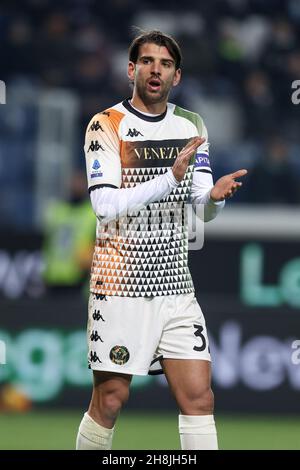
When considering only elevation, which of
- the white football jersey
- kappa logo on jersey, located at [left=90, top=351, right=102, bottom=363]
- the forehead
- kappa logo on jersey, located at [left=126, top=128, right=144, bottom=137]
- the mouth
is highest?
the forehead

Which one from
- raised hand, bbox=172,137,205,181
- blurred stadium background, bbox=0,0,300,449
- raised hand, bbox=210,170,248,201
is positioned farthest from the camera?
blurred stadium background, bbox=0,0,300,449

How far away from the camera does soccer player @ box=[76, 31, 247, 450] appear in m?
5.77

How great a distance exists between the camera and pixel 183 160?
560 cm

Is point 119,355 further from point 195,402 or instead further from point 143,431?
point 143,431

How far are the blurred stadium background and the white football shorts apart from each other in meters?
Result: 2.73

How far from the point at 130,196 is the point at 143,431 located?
13.6 ft

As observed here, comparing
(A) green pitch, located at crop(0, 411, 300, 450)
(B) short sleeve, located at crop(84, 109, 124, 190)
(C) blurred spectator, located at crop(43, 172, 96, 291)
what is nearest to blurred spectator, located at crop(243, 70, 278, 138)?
(C) blurred spectator, located at crop(43, 172, 96, 291)

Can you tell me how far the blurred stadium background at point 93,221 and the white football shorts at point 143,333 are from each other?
2730 mm

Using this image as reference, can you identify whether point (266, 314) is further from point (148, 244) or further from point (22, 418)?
point (148, 244)

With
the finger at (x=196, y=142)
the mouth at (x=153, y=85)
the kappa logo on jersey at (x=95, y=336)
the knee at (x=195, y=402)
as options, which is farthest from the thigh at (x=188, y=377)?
the mouth at (x=153, y=85)

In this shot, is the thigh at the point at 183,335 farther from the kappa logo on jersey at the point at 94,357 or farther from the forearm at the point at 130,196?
the forearm at the point at 130,196

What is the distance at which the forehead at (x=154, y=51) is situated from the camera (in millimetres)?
5781

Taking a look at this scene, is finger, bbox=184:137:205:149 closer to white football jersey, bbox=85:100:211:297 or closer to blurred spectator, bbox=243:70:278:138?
white football jersey, bbox=85:100:211:297

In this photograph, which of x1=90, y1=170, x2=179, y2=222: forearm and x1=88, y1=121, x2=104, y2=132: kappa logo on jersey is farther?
x1=88, y1=121, x2=104, y2=132: kappa logo on jersey
